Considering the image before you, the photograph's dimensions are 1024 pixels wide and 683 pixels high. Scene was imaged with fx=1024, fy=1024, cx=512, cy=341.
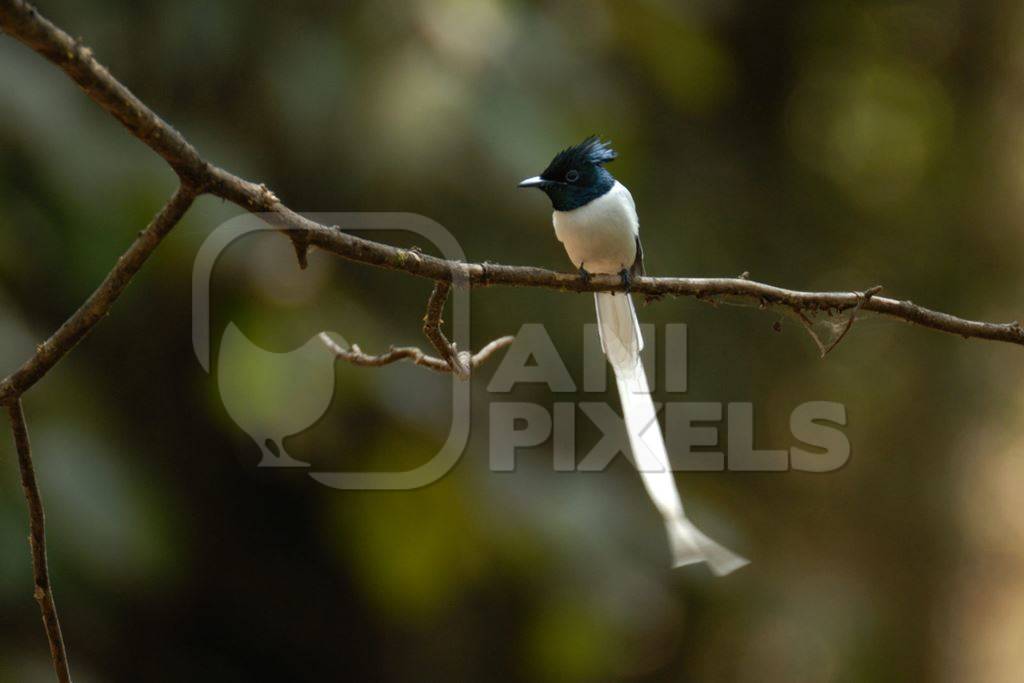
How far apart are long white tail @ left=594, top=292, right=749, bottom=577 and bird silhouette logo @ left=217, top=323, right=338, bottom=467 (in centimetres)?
121

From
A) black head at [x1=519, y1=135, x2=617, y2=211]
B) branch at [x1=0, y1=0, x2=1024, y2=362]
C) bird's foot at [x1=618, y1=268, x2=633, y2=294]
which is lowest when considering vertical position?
branch at [x1=0, y1=0, x2=1024, y2=362]

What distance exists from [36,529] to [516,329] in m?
3.26

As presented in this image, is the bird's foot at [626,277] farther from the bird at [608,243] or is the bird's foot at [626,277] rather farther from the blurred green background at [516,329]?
the blurred green background at [516,329]

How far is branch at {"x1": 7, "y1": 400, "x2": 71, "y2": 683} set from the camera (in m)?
1.26

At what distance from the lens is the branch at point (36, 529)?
4.14 feet

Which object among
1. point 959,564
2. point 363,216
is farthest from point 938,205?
point 363,216

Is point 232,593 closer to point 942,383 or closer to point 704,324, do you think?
point 704,324

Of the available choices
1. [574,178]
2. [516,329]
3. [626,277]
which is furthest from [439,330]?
[516,329]

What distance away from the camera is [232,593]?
416cm

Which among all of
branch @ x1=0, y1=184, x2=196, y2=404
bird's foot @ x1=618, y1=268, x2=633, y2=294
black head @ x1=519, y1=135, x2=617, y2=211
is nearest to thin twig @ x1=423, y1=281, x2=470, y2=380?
bird's foot @ x1=618, y1=268, x2=633, y2=294

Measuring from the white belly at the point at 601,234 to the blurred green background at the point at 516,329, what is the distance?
1.05m

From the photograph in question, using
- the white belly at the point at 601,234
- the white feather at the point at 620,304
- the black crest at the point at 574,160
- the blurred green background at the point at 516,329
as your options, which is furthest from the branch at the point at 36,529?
the blurred green background at the point at 516,329

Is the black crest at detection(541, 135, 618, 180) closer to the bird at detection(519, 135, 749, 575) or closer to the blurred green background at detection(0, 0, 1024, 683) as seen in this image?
the bird at detection(519, 135, 749, 575)

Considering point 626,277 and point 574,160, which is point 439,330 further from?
point 574,160
